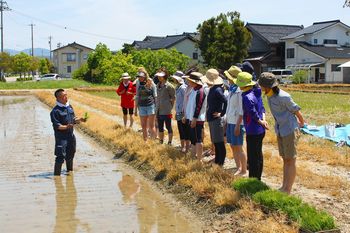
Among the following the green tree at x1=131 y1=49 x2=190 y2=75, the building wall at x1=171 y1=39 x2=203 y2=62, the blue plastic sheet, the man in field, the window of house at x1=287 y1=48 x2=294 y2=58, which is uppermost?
the building wall at x1=171 y1=39 x2=203 y2=62

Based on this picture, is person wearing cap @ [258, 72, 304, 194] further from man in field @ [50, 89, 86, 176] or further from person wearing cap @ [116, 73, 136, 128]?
person wearing cap @ [116, 73, 136, 128]

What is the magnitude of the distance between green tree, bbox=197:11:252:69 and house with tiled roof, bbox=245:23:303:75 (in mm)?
4207

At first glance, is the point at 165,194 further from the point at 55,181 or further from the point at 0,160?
the point at 0,160

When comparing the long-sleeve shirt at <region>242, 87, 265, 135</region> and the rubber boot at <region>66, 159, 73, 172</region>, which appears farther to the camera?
the rubber boot at <region>66, 159, 73, 172</region>

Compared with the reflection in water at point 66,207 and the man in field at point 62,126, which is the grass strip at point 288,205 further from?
the man in field at point 62,126

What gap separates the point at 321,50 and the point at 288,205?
143 ft

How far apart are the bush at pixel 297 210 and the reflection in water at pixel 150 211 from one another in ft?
2.97

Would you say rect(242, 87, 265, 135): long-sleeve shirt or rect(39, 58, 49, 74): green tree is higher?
rect(39, 58, 49, 74): green tree

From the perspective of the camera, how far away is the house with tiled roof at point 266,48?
4934 centimetres

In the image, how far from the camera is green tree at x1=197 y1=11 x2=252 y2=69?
144ft

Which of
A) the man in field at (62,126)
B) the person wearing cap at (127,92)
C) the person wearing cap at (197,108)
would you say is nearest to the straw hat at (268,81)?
the person wearing cap at (197,108)

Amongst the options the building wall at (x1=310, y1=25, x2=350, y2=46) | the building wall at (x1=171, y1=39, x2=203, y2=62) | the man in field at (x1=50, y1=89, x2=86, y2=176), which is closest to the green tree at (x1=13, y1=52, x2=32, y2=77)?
the building wall at (x1=171, y1=39, x2=203, y2=62)

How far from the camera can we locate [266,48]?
51031 millimetres

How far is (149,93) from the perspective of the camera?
10320 millimetres
